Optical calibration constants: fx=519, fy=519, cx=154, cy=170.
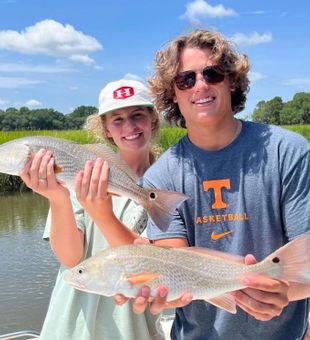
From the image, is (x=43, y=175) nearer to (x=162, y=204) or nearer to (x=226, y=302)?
(x=162, y=204)

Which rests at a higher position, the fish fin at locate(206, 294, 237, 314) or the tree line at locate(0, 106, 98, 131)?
the tree line at locate(0, 106, 98, 131)

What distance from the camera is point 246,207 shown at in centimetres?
216

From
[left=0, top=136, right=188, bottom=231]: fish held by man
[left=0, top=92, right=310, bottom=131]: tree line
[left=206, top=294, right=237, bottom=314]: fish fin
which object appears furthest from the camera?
[left=0, top=92, right=310, bottom=131]: tree line

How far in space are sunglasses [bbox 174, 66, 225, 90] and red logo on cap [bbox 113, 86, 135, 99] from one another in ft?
2.26

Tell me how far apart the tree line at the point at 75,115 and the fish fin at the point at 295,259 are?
35.6m

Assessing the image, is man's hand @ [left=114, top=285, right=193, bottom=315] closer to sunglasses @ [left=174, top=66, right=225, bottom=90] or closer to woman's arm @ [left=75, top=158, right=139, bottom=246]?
woman's arm @ [left=75, top=158, right=139, bottom=246]

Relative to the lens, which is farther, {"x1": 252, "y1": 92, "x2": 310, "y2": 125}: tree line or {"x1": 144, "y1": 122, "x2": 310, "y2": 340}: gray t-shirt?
{"x1": 252, "y1": 92, "x2": 310, "y2": 125}: tree line

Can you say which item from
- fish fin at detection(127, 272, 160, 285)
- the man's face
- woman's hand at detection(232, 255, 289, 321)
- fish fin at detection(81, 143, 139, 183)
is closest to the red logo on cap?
fish fin at detection(81, 143, 139, 183)

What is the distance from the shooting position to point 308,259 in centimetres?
190

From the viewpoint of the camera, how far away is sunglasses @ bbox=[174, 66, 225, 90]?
234 cm

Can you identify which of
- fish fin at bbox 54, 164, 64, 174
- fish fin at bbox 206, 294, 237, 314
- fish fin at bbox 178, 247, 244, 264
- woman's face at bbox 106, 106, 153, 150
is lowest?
fish fin at bbox 206, 294, 237, 314

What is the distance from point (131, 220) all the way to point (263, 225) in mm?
863

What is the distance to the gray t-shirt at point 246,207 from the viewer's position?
2.13 metres

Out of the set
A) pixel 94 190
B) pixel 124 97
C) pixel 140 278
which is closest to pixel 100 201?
pixel 94 190
